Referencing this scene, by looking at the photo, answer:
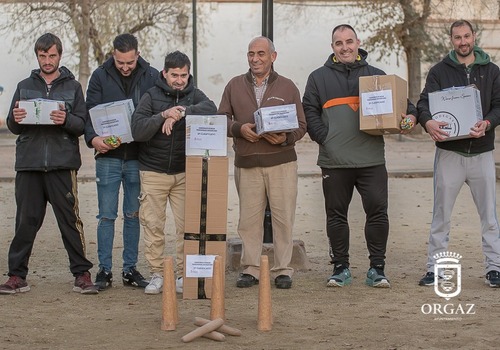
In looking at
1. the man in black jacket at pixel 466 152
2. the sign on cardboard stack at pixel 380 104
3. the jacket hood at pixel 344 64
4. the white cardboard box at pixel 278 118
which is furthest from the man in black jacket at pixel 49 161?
the man in black jacket at pixel 466 152

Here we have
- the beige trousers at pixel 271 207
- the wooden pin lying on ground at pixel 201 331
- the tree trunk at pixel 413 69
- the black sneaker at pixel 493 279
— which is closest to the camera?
the wooden pin lying on ground at pixel 201 331

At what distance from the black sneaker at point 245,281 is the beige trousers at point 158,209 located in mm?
518

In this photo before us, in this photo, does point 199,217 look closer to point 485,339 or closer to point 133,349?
point 133,349

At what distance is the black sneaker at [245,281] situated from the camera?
8922 mm

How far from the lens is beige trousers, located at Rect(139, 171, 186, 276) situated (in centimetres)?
Answer: 868

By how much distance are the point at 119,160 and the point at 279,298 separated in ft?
5.79

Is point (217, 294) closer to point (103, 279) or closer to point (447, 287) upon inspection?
point (103, 279)

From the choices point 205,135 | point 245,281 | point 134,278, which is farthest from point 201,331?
point 134,278

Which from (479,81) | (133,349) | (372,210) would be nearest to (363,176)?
(372,210)

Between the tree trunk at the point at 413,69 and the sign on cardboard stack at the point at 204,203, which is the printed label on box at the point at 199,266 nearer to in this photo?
the sign on cardboard stack at the point at 204,203

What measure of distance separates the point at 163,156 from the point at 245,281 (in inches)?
49.8

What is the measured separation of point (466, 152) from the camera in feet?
29.2

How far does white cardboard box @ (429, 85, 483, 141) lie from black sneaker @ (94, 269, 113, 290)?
305cm

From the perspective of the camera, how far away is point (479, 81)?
885 cm
